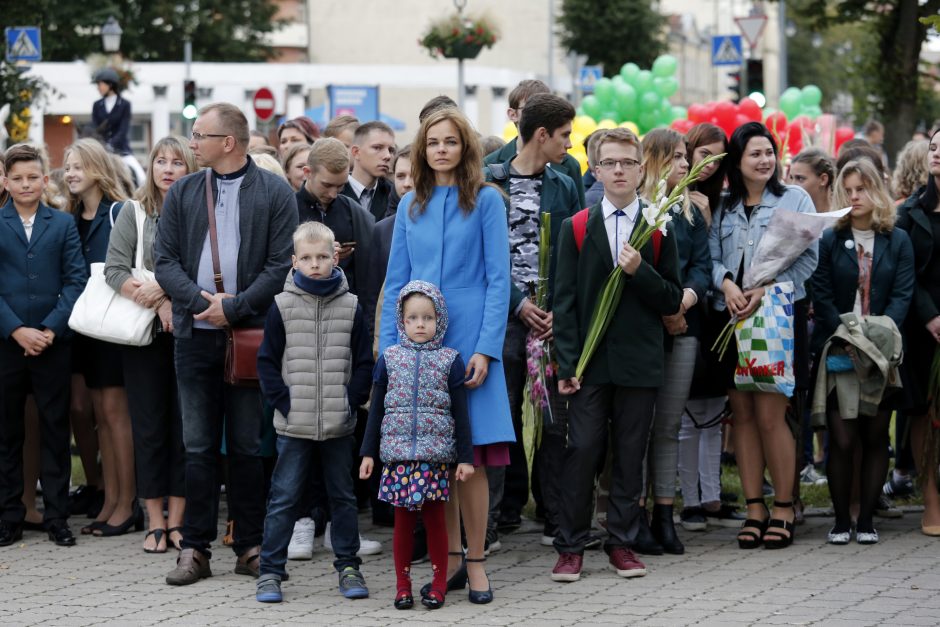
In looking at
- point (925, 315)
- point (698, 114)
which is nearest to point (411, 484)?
point (925, 315)

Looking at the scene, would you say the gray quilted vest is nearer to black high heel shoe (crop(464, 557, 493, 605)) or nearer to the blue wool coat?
the blue wool coat

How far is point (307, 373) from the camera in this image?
7.21m

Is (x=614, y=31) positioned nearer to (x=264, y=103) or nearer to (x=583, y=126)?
(x=264, y=103)

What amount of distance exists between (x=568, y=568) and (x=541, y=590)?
0.82 feet

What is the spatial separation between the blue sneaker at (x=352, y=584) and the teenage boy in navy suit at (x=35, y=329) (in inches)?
87.5

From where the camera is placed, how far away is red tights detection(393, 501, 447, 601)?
23.0 feet

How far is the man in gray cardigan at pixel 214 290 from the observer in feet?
25.0

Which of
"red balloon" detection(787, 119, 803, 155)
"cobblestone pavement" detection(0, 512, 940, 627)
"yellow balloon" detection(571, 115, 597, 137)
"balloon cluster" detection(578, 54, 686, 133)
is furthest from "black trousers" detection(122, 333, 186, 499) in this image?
"balloon cluster" detection(578, 54, 686, 133)

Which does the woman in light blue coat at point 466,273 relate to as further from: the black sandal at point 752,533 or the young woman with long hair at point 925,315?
the young woman with long hair at point 925,315

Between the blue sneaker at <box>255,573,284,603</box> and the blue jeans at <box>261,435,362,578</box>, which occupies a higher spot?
the blue jeans at <box>261,435,362,578</box>

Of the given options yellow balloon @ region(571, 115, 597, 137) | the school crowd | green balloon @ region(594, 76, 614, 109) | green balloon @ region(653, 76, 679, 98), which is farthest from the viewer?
green balloon @ region(653, 76, 679, 98)

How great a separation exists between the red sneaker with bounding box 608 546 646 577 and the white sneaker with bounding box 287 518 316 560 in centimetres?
169

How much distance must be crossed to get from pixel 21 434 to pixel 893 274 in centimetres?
515

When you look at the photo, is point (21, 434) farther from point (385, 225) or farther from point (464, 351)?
point (464, 351)
